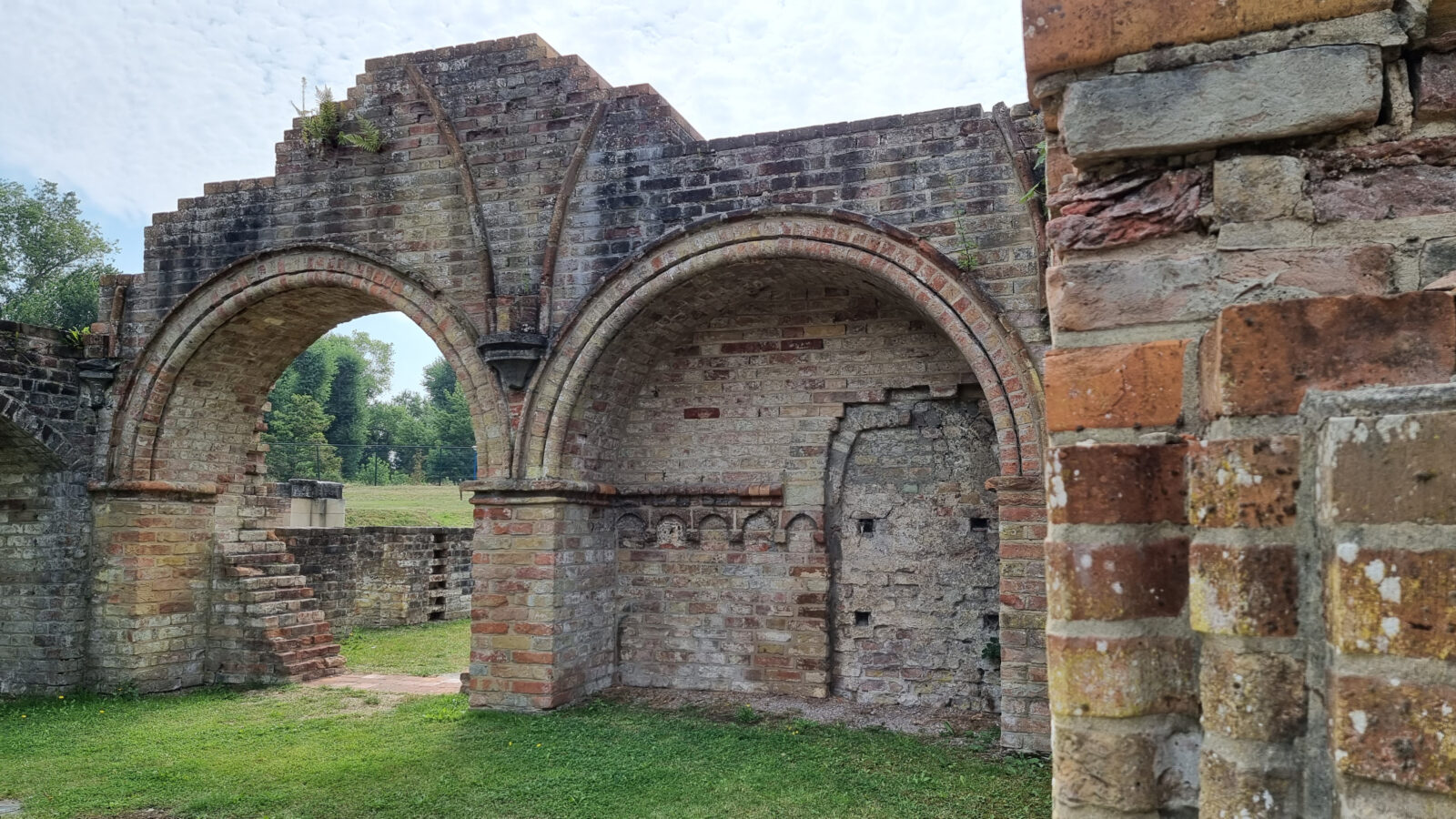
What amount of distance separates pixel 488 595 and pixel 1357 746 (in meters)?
7.15

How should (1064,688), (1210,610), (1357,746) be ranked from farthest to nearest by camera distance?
(1064,688), (1210,610), (1357,746)

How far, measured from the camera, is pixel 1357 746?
110cm

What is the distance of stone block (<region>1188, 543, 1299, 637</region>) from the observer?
122cm

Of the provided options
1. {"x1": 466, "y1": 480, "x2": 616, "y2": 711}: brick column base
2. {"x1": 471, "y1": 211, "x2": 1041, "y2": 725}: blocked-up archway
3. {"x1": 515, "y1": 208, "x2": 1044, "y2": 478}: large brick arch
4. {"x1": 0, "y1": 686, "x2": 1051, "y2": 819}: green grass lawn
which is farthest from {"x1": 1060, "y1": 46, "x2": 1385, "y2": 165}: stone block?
{"x1": 466, "y1": 480, "x2": 616, "y2": 711}: brick column base

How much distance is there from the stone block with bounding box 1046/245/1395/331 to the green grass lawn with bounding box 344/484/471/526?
19849 mm

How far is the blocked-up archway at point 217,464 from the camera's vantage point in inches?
328

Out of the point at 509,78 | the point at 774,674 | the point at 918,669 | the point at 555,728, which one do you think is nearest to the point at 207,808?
the point at 555,728

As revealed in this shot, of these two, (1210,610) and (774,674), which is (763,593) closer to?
(774,674)

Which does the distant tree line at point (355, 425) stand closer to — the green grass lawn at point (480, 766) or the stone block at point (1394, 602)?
the green grass lawn at point (480, 766)

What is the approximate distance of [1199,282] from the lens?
4.61 feet

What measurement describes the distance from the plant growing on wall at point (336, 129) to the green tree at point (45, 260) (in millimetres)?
22301

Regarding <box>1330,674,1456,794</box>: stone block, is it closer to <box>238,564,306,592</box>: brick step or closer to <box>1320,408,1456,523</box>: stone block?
<box>1320,408,1456,523</box>: stone block

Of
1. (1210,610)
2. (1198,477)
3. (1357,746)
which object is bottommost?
(1357,746)

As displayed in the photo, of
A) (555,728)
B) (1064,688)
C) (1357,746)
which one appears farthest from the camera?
(555,728)
